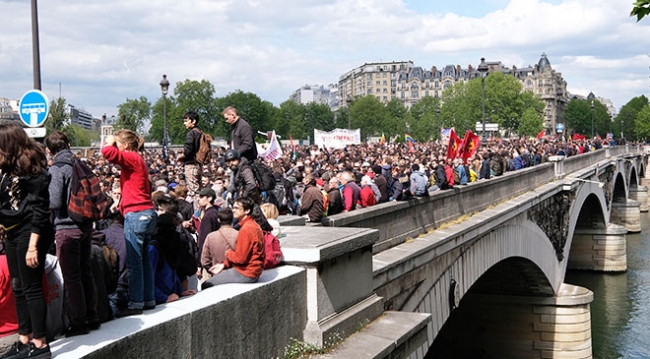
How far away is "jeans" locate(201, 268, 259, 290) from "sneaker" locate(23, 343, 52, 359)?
2.26 meters

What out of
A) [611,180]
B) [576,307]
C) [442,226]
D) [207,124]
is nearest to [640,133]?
[207,124]

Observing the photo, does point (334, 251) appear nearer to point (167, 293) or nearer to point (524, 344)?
point (167, 293)

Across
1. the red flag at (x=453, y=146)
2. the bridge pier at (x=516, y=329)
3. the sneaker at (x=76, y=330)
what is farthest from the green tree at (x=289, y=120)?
the sneaker at (x=76, y=330)

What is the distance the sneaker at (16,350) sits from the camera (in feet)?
15.3

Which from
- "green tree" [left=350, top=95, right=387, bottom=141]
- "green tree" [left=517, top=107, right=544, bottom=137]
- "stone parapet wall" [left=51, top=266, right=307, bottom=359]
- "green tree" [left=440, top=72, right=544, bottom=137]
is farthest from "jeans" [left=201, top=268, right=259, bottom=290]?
"green tree" [left=350, top=95, right=387, bottom=141]

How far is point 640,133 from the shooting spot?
448ft

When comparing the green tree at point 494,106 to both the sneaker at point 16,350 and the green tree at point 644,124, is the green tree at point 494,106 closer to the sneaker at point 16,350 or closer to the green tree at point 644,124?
the green tree at point 644,124

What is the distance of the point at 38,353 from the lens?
15.0 feet

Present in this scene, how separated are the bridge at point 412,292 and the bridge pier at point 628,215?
28.4m

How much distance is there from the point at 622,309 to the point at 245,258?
110ft

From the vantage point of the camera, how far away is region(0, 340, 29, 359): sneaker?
4.65 m

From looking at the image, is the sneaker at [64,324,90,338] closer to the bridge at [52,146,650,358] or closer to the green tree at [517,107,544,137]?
the bridge at [52,146,650,358]

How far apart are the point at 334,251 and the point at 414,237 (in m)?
6.75

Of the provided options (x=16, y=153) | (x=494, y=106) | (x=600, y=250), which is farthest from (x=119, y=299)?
(x=494, y=106)
